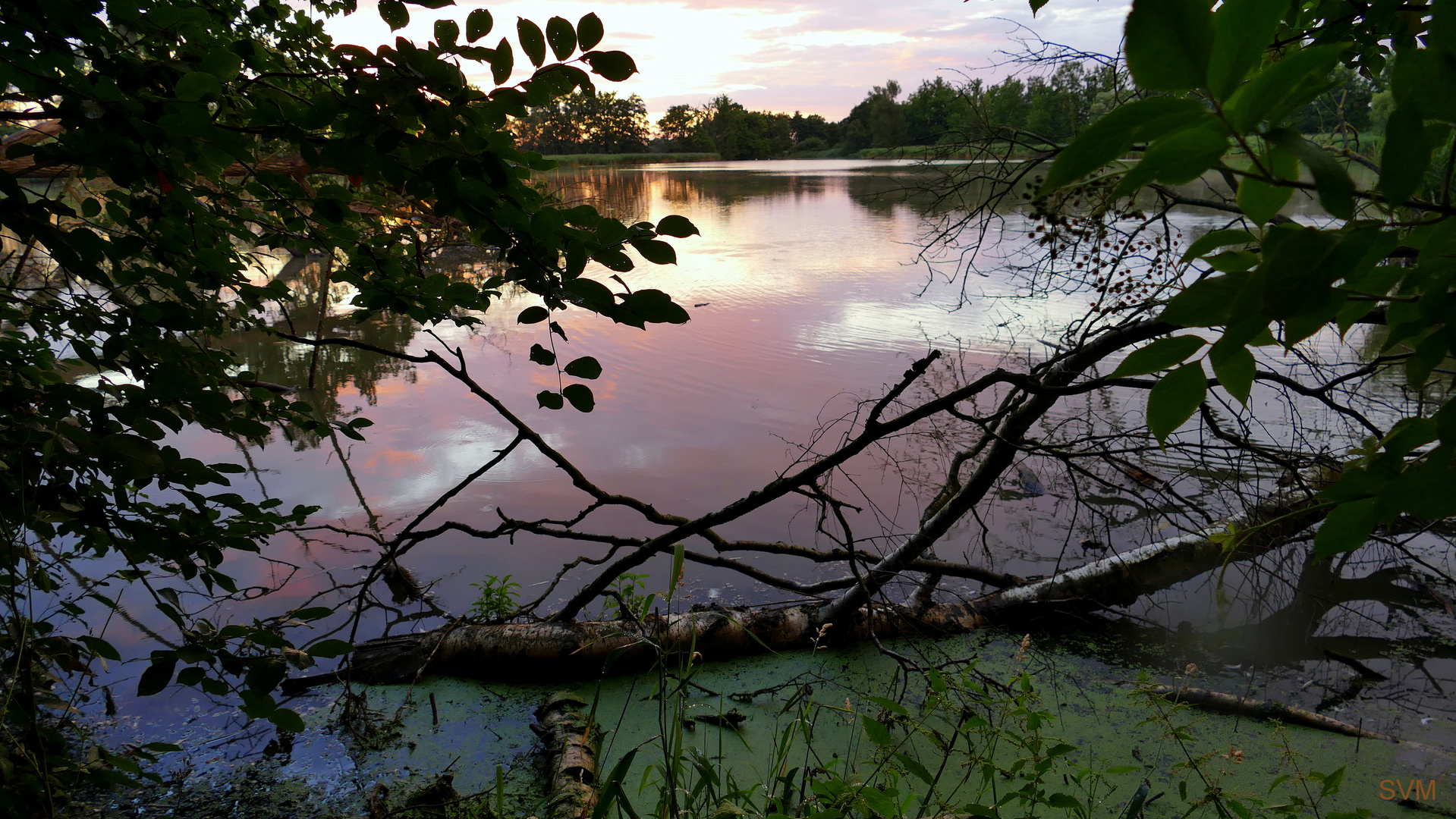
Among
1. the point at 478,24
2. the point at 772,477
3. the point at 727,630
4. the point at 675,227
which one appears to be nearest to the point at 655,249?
the point at 675,227

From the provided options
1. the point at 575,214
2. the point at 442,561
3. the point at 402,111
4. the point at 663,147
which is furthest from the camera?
the point at 663,147

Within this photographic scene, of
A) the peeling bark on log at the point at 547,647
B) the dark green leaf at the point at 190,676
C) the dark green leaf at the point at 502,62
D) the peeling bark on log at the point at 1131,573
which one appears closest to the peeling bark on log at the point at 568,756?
the peeling bark on log at the point at 547,647

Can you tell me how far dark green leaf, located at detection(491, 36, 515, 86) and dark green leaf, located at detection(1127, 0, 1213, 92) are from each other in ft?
2.83

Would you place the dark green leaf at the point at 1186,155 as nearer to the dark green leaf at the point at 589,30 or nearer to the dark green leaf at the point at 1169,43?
the dark green leaf at the point at 1169,43

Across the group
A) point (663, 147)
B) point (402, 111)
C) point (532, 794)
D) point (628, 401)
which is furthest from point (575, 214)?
point (663, 147)

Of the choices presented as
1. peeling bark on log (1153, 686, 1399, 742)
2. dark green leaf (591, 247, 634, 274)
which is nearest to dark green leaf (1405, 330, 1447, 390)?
dark green leaf (591, 247, 634, 274)

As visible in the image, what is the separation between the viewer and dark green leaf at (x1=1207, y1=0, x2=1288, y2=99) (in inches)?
14.1

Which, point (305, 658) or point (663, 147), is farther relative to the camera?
point (663, 147)

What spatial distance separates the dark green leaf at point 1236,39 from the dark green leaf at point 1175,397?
23 cm

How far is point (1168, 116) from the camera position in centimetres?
38

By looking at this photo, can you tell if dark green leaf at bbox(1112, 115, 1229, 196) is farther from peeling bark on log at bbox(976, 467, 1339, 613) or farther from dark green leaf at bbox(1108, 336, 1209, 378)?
peeling bark on log at bbox(976, 467, 1339, 613)

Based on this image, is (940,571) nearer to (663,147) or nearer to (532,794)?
(532,794)

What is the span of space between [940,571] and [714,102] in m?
71.3

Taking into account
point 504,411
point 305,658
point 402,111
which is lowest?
point 305,658
